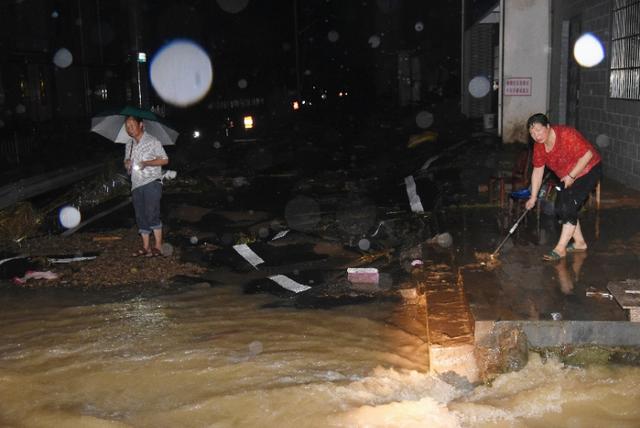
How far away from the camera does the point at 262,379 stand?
4.93 metres

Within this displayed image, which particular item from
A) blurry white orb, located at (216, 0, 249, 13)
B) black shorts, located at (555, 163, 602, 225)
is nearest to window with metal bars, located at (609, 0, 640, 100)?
black shorts, located at (555, 163, 602, 225)

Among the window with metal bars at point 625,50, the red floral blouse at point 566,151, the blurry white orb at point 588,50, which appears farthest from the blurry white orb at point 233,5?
the red floral blouse at point 566,151

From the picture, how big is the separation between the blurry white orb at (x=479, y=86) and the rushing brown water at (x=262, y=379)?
2348 centimetres

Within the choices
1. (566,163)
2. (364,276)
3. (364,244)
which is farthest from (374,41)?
(566,163)

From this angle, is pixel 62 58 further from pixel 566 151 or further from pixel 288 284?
pixel 566 151

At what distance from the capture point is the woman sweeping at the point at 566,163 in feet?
20.8

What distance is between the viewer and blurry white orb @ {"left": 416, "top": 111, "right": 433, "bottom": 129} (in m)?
31.1

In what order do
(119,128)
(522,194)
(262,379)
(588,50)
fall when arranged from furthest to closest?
(588,50) < (119,128) < (522,194) < (262,379)

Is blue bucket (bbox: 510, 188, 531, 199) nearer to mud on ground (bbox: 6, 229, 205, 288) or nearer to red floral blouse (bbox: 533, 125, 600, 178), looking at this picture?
red floral blouse (bbox: 533, 125, 600, 178)

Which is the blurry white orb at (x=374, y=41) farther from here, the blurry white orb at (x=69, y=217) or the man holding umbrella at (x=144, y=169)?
the man holding umbrella at (x=144, y=169)

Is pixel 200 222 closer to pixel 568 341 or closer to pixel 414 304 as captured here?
pixel 414 304

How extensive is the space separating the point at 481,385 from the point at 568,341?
77 centimetres

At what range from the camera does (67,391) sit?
4.81 m

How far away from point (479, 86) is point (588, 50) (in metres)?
15.2
